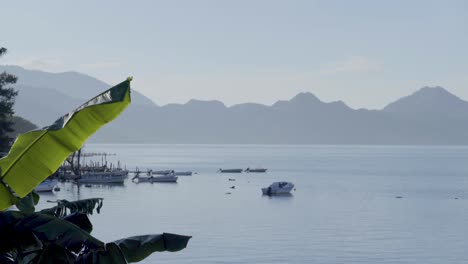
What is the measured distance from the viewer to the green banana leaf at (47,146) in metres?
7.63

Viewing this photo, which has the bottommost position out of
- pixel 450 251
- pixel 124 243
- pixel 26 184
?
pixel 450 251

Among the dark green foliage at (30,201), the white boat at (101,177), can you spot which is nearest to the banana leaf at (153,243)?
the dark green foliage at (30,201)

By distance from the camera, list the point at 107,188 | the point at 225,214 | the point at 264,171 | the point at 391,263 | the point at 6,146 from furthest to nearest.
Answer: the point at 264,171 → the point at 107,188 → the point at 225,214 → the point at 6,146 → the point at 391,263

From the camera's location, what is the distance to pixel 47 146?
784cm

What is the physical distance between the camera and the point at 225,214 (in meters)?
78.8

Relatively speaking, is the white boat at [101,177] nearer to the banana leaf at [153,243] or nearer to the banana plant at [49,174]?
the banana leaf at [153,243]

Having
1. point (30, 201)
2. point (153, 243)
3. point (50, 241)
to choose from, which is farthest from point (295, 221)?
point (50, 241)

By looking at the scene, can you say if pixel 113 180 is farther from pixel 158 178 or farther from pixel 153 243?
pixel 153 243

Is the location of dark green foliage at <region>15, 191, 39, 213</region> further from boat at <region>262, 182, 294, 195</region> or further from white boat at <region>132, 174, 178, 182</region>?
white boat at <region>132, 174, 178, 182</region>

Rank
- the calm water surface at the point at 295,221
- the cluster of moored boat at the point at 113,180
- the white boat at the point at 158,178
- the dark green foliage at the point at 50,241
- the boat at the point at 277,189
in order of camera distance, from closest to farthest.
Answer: the dark green foliage at the point at 50,241 → the calm water surface at the point at 295,221 → the cluster of moored boat at the point at 113,180 → the boat at the point at 277,189 → the white boat at the point at 158,178

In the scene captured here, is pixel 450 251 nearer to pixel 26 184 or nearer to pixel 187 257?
pixel 187 257

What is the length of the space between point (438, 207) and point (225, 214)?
28679 millimetres

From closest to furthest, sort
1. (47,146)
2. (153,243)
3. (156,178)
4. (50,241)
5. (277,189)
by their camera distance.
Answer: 1. (47,146)
2. (50,241)
3. (153,243)
4. (277,189)
5. (156,178)

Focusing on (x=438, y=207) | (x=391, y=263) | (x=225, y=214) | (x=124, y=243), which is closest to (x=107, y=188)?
(x=225, y=214)
